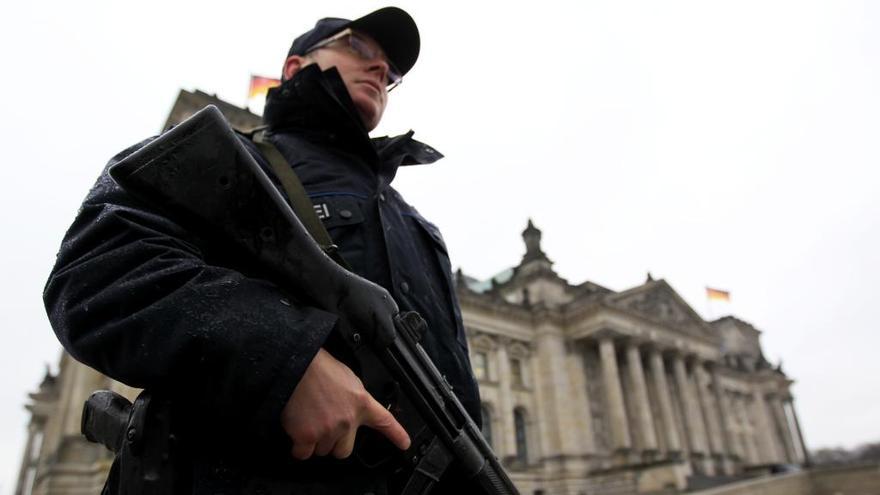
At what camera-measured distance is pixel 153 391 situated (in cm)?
146

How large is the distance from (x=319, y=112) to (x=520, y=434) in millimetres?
35627

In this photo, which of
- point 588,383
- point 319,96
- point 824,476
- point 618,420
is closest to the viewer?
point 319,96

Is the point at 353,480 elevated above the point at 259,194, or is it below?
below

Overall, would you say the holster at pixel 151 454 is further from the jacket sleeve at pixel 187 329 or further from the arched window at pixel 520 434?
the arched window at pixel 520 434

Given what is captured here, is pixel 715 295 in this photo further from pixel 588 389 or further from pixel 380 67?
pixel 380 67

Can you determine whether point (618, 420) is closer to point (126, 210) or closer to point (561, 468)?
point (561, 468)

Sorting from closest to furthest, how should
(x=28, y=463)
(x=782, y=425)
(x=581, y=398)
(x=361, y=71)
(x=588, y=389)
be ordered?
(x=361, y=71) < (x=28, y=463) < (x=581, y=398) < (x=588, y=389) < (x=782, y=425)

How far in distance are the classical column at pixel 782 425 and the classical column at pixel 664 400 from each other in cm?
2632

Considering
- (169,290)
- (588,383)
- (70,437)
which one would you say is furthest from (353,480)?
(588,383)

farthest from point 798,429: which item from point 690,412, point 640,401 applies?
point 640,401

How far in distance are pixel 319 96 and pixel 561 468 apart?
117 ft

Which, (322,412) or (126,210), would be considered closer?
(322,412)

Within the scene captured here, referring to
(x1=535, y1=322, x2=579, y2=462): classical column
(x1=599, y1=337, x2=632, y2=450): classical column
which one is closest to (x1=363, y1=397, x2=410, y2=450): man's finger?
(x1=535, y1=322, x2=579, y2=462): classical column

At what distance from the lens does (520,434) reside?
3522 cm
